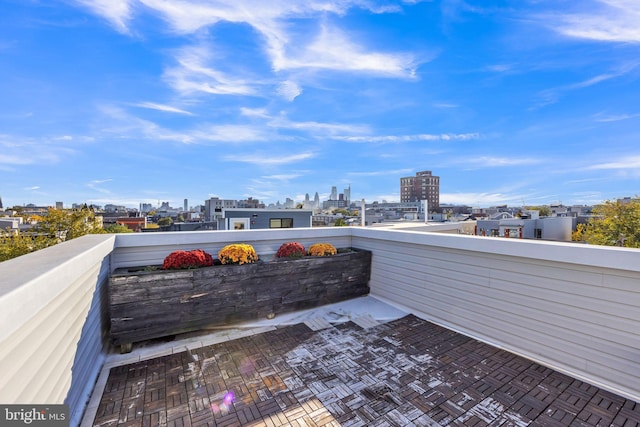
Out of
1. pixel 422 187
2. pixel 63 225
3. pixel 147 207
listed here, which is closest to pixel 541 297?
pixel 63 225

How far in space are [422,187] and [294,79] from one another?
2826 inches

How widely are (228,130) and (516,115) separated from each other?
45.6 feet

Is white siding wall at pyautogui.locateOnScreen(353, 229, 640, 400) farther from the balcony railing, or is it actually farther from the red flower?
the red flower

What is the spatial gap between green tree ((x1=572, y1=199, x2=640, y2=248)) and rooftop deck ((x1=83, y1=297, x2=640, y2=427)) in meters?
16.2

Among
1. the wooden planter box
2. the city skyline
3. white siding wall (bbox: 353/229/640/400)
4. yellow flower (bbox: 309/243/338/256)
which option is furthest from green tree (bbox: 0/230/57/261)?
white siding wall (bbox: 353/229/640/400)

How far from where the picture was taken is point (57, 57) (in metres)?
5.64

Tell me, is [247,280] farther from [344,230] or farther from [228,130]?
[228,130]

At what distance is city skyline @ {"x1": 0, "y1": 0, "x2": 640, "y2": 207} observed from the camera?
5633mm

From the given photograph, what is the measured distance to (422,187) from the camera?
74.1 meters

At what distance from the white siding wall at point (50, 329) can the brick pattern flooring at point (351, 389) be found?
36 cm

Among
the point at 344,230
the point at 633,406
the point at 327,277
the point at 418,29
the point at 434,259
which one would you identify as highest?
the point at 418,29

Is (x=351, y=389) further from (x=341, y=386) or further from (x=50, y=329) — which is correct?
(x=50, y=329)

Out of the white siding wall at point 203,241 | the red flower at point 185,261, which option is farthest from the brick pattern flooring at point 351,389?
the white siding wall at point 203,241

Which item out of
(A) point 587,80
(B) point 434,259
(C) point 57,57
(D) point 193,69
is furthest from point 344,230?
(A) point 587,80
